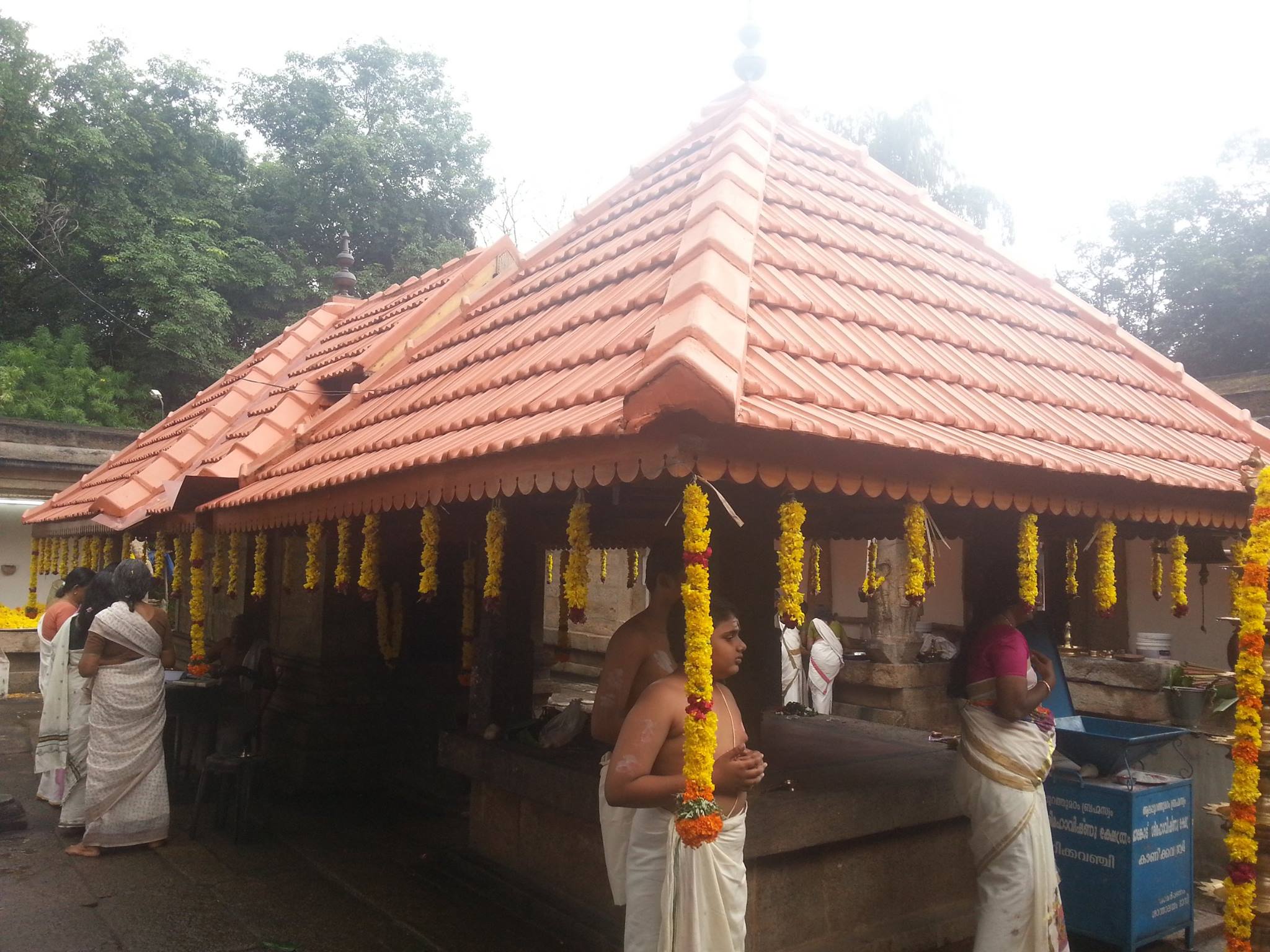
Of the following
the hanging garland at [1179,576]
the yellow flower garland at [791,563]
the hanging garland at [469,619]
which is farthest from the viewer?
the hanging garland at [469,619]

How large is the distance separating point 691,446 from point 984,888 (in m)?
2.65

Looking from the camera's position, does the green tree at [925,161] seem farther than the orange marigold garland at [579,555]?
Yes

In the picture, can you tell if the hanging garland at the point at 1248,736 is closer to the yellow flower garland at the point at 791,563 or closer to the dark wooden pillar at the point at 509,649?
the yellow flower garland at the point at 791,563

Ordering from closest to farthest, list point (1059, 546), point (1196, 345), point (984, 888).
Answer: point (984, 888), point (1059, 546), point (1196, 345)

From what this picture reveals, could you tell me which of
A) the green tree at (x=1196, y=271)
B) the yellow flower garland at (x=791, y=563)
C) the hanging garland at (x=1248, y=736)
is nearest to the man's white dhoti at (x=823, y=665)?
the hanging garland at (x=1248, y=736)

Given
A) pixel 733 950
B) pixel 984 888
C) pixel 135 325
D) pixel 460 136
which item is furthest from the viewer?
pixel 460 136

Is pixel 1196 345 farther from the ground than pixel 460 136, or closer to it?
closer to it

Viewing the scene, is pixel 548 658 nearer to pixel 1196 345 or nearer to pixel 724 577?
pixel 724 577

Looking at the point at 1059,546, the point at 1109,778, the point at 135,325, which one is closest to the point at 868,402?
the point at 1109,778

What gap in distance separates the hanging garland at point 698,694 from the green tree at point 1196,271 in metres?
20.6

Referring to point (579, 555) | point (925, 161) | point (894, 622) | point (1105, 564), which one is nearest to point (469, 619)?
point (579, 555)

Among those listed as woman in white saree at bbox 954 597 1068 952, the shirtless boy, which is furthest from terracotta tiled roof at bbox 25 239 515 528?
woman in white saree at bbox 954 597 1068 952

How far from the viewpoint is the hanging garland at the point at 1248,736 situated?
3.62m

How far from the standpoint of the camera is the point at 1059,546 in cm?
688
